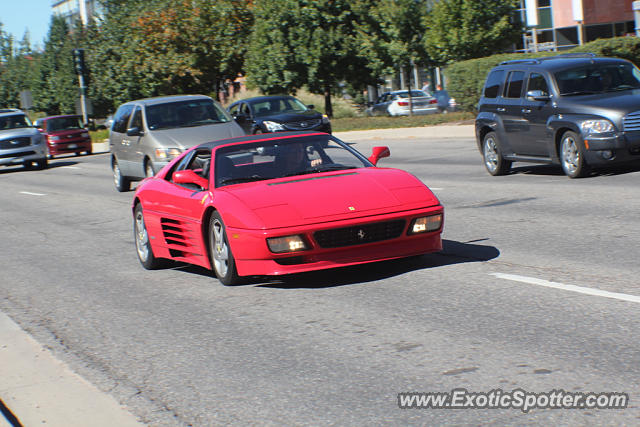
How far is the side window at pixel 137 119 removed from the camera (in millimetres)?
19303

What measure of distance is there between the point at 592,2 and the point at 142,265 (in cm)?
4227

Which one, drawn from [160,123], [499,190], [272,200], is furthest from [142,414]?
[160,123]

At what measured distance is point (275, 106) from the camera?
27.8 m

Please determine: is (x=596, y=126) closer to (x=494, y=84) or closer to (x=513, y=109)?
(x=513, y=109)

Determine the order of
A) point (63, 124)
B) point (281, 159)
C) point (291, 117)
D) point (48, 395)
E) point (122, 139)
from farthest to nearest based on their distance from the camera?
point (63, 124)
point (291, 117)
point (122, 139)
point (281, 159)
point (48, 395)

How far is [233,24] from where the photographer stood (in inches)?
2046

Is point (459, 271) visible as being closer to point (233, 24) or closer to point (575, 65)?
point (575, 65)

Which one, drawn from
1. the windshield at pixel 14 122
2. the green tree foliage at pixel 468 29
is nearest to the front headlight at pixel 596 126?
the green tree foliage at pixel 468 29

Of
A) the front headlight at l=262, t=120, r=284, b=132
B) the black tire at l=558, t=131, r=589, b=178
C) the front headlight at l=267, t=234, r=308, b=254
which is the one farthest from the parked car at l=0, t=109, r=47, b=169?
the front headlight at l=267, t=234, r=308, b=254

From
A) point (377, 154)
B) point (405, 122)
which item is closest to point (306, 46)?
point (405, 122)

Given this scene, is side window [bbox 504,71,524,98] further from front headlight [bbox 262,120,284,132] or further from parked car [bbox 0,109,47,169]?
parked car [bbox 0,109,47,169]

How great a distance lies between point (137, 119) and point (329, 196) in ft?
40.4

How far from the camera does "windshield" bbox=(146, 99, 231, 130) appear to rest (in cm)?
1906

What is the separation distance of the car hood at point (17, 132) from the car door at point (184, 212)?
24.9 m
